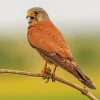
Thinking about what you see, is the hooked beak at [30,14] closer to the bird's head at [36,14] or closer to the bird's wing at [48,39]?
the bird's head at [36,14]

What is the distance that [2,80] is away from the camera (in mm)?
35812

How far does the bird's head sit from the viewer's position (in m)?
7.58

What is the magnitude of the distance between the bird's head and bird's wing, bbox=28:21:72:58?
0.07 m

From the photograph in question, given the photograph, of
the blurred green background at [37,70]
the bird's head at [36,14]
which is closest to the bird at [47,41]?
the bird's head at [36,14]

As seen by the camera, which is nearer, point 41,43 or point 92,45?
point 41,43

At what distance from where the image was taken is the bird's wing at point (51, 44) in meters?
7.24

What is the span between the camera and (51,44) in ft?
24.5

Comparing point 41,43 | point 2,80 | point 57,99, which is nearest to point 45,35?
point 41,43

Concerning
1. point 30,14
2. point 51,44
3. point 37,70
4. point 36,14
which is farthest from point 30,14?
point 37,70

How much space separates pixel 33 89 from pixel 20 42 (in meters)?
5.79

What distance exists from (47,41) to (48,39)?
30 mm

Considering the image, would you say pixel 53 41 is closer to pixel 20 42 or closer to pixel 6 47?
pixel 6 47

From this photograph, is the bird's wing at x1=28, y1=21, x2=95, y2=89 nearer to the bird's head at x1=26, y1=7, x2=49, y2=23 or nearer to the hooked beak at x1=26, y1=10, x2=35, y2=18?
the bird's head at x1=26, y1=7, x2=49, y2=23

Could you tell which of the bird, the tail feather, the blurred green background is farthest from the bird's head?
the blurred green background
